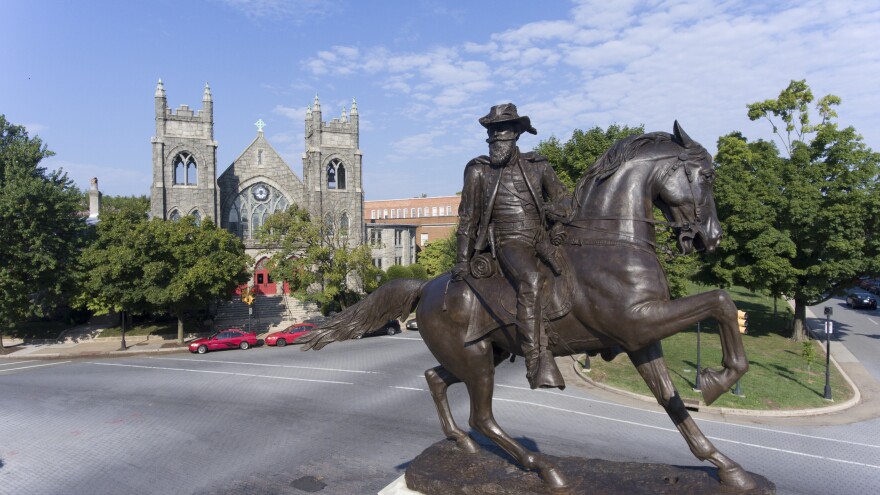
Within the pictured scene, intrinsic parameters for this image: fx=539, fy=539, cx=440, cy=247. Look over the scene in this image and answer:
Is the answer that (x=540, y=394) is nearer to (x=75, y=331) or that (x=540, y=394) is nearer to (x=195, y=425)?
(x=195, y=425)

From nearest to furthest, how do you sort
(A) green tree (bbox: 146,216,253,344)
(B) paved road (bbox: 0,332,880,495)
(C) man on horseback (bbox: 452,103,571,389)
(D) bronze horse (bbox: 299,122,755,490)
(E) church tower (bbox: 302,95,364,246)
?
(D) bronze horse (bbox: 299,122,755,490) → (C) man on horseback (bbox: 452,103,571,389) → (B) paved road (bbox: 0,332,880,495) → (A) green tree (bbox: 146,216,253,344) → (E) church tower (bbox: 302,95,364,246)

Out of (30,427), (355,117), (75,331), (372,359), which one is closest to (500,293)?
(30,427)

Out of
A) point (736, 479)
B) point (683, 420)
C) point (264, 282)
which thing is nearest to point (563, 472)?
point (683, 420)

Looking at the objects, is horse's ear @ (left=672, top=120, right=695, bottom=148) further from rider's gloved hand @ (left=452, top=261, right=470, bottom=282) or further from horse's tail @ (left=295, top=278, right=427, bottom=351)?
horse's tail @ (left=295, top=278, right=427, bottom=351)

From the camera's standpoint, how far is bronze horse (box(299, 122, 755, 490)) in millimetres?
5430

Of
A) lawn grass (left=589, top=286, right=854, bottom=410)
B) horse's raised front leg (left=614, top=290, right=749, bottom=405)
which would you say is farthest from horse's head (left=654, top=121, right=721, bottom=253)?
lawn grass (left=589, top=286, right=854, bottom=410)

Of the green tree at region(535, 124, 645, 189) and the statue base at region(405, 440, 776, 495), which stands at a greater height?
the green tree at region(535, 124, 645, 189)

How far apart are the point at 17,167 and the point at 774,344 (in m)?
40.4

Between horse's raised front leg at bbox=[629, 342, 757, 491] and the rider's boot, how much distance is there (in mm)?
970

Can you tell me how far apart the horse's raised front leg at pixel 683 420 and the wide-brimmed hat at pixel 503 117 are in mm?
3028

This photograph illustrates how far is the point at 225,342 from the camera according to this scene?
2856cm

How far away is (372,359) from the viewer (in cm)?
2420

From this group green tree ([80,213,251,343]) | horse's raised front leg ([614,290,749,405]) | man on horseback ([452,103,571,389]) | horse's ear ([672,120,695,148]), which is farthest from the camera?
green tree ([80,213,251,343])

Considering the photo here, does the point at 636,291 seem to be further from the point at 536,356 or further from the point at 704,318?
the point at 536,356
